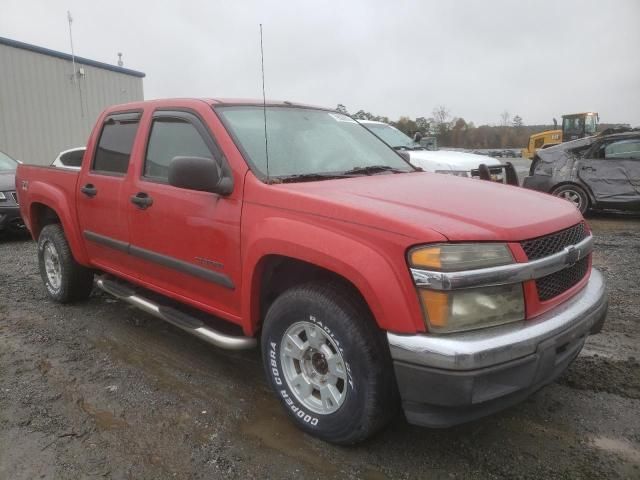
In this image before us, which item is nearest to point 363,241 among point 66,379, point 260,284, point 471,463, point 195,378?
point 260,284

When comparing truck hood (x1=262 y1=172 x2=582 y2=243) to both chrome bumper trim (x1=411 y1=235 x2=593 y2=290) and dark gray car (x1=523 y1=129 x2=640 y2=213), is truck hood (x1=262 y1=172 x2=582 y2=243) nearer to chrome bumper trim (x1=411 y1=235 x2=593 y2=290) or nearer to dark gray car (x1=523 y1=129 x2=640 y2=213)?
chrome bumper trim (x1=411 y1=235 x2=593 y2=290)

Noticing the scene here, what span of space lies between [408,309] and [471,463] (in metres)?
0.94

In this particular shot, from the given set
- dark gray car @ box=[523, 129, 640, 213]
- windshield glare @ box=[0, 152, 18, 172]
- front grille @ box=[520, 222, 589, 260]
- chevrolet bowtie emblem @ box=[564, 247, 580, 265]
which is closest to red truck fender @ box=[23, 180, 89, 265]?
front grille @ box=[520, 222, 589, 260]

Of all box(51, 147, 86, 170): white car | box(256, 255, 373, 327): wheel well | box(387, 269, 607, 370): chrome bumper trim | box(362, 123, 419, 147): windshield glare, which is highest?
box(362, 123, 419, 147): windshield glare

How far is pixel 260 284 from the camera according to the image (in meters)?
2.85

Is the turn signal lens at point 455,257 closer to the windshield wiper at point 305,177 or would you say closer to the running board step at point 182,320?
the windshield wiper at point 305,177

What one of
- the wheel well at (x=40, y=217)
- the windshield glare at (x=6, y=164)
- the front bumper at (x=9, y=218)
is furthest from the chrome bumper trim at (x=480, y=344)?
the windshield glare at (x=6, y=164)

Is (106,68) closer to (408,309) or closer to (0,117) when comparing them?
(0,117)

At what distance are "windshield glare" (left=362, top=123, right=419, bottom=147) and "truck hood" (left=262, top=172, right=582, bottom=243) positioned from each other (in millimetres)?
6191

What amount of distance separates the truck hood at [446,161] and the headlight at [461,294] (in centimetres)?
550

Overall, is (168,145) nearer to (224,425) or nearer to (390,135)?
(224,425)

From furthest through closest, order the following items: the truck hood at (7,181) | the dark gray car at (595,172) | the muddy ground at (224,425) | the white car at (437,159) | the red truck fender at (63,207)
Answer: the dark gray car at (595,172)
the truck hood at (7,181)
the white car at (437,159)
the red truck fender at (63,207)
the muddy ground at (224,425)

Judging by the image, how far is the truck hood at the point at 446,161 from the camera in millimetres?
7547

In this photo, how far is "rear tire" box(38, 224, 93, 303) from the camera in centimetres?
466
